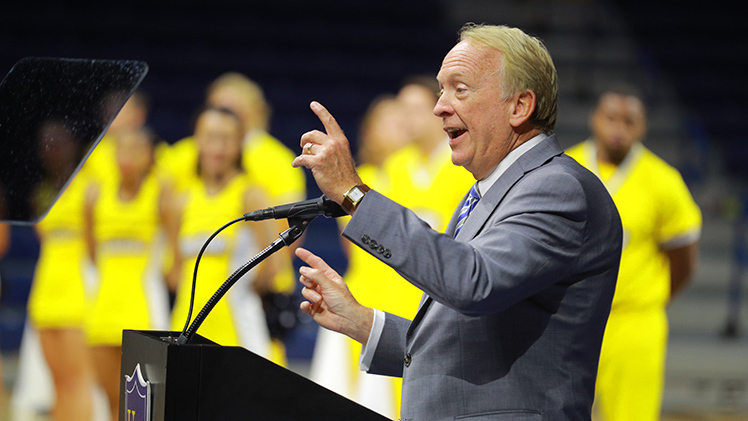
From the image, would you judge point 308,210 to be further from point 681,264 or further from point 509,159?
point 681,264

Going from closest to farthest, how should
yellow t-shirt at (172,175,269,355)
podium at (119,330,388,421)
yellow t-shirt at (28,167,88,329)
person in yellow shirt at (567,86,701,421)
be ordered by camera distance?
1. podium at (119,330,388,421)
2. person in yellow shirt at (567,86,701,421)
3. yellow t-shirt at (172,175,269,355)
4. yellow t-shirt at (28,167,88,329)

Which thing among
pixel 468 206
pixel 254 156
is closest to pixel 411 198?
pixel 254 156

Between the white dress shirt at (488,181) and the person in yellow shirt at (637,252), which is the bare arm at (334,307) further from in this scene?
the person in yellow shirt at (637,252)

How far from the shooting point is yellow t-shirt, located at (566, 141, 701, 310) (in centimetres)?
375

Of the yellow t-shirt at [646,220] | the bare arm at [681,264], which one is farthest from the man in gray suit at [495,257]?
the bare arm at [681,264]

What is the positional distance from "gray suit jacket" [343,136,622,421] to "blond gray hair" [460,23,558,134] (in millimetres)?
73

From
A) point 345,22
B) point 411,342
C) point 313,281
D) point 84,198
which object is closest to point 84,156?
point 313,281

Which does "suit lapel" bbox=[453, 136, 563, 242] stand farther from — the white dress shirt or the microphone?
the microphone

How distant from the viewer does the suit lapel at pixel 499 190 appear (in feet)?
5.32

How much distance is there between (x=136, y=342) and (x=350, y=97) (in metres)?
7.07

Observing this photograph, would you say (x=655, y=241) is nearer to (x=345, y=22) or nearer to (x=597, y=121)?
(x=597, y=121)

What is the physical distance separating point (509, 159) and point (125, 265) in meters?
3.18

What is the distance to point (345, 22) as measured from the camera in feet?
30.3

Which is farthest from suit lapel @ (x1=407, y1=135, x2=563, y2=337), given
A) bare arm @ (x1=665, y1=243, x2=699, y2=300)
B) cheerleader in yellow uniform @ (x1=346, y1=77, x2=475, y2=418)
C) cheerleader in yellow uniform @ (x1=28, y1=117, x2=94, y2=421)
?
cheerleader in yellow uniform @ (x1=28, y1=117, x2=94, y2=421)
